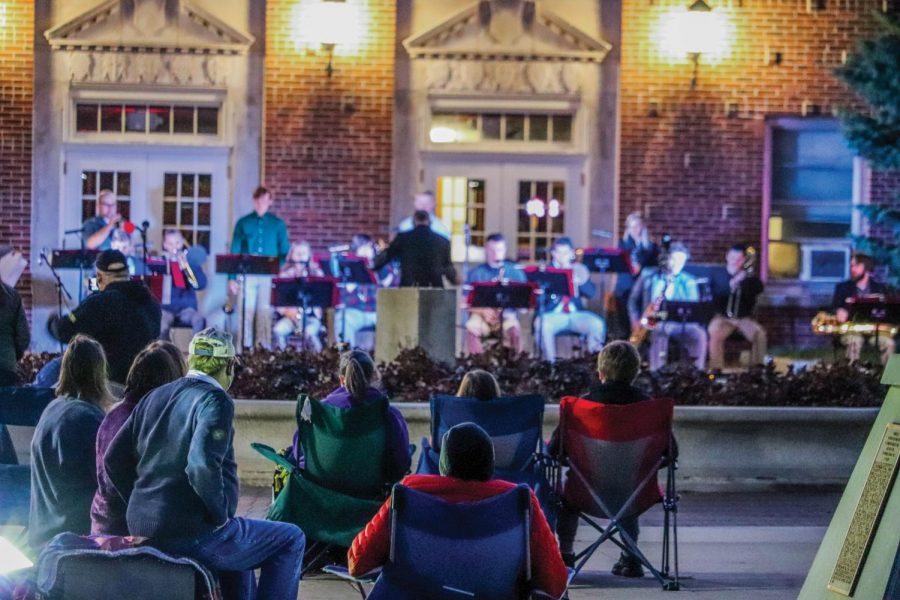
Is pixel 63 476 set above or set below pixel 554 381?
above

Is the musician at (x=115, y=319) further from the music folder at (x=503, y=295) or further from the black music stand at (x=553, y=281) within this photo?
the black music stand at (x=553, y=281)

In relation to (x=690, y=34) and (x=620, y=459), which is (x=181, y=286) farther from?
(x=620, y=459)

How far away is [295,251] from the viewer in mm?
17781

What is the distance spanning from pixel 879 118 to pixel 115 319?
11.6m

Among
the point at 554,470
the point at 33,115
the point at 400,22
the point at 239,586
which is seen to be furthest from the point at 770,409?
the point at 33,115

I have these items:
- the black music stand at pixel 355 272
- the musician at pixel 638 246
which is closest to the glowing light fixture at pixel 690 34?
the musician at pixel 638 246

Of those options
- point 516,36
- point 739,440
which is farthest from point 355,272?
point 739,440

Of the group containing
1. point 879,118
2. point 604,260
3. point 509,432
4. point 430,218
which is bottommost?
point 509,432

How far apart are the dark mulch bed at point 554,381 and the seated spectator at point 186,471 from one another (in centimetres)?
611

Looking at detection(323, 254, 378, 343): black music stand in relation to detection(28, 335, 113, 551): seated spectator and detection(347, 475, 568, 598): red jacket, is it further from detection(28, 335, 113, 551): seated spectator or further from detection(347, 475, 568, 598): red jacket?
detection(347, 475, 568, 598): red jacket

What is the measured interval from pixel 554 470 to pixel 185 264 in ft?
28.5

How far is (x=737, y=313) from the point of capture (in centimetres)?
1792

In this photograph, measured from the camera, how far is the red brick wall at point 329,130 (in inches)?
752

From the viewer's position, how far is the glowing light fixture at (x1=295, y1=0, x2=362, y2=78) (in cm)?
1906
